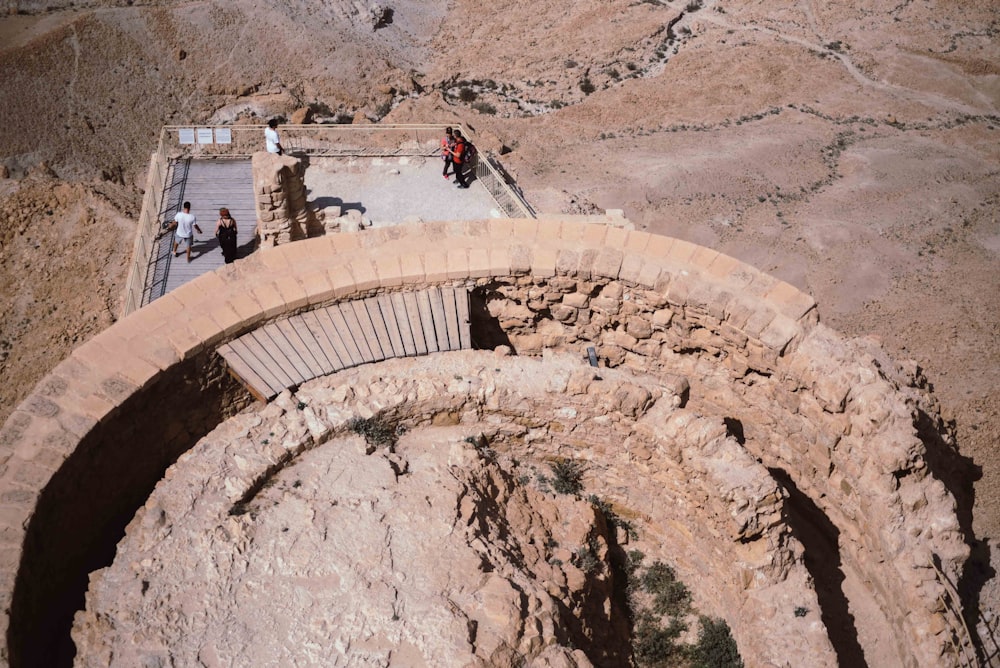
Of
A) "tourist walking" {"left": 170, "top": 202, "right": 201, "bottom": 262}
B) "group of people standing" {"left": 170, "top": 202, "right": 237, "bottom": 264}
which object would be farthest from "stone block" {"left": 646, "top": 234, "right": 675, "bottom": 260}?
"tourist walking" {"left": 170, "top": 202, "right": 201, "bottom": 262}

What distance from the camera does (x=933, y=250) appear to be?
832 inches

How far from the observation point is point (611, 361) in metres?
13.2

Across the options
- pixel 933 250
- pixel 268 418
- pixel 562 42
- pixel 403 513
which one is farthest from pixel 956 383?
pixel 562 42

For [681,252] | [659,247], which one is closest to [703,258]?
[681,252]

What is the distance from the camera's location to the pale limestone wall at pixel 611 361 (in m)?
9.82

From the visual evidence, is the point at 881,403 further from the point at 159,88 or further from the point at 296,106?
the point at 159,88

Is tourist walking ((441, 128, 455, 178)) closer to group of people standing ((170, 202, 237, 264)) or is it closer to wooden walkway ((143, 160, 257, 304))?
wooden walkway ((143, 160, 257, 304))

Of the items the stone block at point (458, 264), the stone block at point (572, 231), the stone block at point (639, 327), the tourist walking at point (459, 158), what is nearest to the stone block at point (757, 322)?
the stone block at point (639, 327)

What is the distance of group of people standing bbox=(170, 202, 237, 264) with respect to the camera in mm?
15531

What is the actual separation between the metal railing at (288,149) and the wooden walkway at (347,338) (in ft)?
15.4

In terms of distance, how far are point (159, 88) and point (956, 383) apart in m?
26.3

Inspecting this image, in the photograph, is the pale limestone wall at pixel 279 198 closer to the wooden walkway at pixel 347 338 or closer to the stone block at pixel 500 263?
the wooden walkway at pixel 347 338

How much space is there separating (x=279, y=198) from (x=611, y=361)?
692cm

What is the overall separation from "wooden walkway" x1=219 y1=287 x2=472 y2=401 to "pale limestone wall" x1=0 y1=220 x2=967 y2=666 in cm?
23
